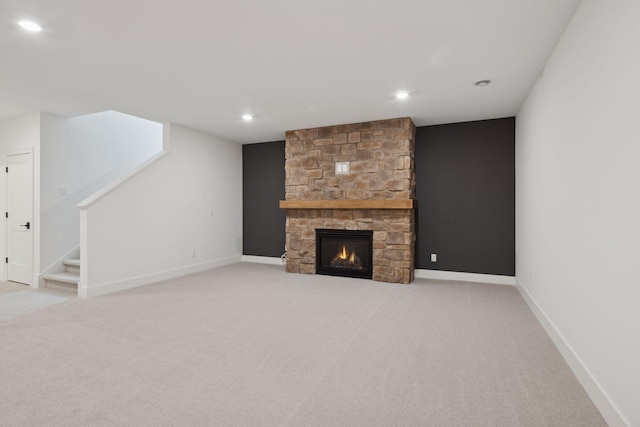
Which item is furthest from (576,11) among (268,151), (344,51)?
(268,151)

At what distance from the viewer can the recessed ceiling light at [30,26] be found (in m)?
2.51

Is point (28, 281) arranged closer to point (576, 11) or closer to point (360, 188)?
point (360, 188)

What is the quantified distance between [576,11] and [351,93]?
2.23m

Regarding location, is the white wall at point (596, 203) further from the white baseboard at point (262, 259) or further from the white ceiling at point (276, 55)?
the white baseboard at point (262, 259)

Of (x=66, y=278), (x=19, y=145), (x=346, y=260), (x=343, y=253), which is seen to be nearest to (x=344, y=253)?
(x=343, y=253)

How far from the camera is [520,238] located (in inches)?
179

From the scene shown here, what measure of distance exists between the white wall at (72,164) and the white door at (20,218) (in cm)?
25

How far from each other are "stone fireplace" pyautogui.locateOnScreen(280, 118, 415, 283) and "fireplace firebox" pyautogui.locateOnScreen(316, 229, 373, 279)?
101 millimetres

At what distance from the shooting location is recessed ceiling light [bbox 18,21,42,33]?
2510 millimetres

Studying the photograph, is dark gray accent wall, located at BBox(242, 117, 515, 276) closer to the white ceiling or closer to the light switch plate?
the white ceiling

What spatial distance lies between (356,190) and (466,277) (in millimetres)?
2241

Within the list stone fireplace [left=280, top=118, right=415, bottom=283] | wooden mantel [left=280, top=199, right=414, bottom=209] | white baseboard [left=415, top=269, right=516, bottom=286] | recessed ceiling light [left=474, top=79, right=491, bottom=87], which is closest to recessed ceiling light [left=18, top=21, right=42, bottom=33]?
stone fireplace [left=280, top=118, right=415, bottom=283]

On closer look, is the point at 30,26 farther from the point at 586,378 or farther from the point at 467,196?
the point at 467,196

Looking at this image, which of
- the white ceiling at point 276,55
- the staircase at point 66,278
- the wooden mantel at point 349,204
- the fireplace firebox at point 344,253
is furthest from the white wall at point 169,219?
the fireplace firebox at point 344,253
